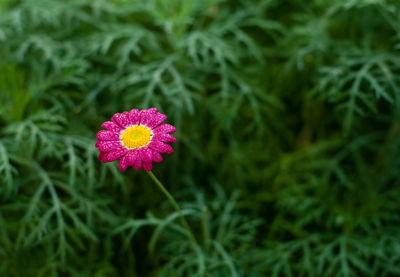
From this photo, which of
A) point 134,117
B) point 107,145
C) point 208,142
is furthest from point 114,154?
point 208,142

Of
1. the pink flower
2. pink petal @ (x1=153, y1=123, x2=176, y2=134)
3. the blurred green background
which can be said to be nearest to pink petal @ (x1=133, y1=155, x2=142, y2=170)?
the pink flower

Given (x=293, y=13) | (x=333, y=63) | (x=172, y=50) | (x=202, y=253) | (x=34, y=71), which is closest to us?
(x=202, y=253)

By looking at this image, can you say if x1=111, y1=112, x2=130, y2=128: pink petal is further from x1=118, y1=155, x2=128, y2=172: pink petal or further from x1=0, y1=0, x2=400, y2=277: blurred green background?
x1=0, y1=0, x2=400, y2=277: blurred green background

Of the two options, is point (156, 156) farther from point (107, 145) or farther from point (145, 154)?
point (107, 145)

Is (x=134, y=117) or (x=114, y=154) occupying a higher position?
(x=134, y=117)

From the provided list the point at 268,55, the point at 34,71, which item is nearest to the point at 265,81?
the point at 268,55

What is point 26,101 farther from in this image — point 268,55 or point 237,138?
point 268,55
